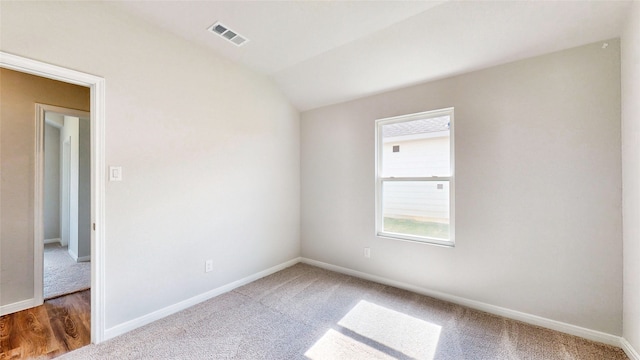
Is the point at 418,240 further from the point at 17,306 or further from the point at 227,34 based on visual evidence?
the point at 17,306

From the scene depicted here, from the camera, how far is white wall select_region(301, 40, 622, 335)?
6.38ft

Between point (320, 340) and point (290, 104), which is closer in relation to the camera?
point (320, 340)

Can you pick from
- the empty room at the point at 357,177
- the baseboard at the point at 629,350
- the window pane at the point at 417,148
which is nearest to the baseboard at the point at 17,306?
the empty room at the point at 357,177

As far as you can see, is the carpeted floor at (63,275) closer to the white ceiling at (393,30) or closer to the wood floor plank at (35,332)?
the wood floor plank at (35,332)

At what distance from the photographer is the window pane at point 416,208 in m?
2.74

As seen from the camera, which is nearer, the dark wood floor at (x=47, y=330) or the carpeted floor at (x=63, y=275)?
the dark wood floor at (x=47, y=330)

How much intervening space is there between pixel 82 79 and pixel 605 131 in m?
4.09

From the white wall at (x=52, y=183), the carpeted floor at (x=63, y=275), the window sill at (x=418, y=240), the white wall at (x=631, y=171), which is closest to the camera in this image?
the white wall at (x=631, y=171)

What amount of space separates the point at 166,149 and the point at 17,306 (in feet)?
6.99

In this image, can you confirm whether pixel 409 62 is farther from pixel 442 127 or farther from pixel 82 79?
pixel 82 79

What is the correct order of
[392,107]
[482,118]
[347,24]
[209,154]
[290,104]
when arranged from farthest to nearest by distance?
1. [290,104]
2. [392,107]
3. [209,154]
4. [482,118]
5. [347,24]

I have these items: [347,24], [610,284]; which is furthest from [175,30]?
[610,284]

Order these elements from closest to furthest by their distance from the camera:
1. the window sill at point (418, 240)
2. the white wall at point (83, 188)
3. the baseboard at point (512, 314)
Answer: the baseboard at point (512, 314) → the window sill at point (418, 240) → the white wall at point (83, 188)

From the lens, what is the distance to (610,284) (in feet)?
6.31
